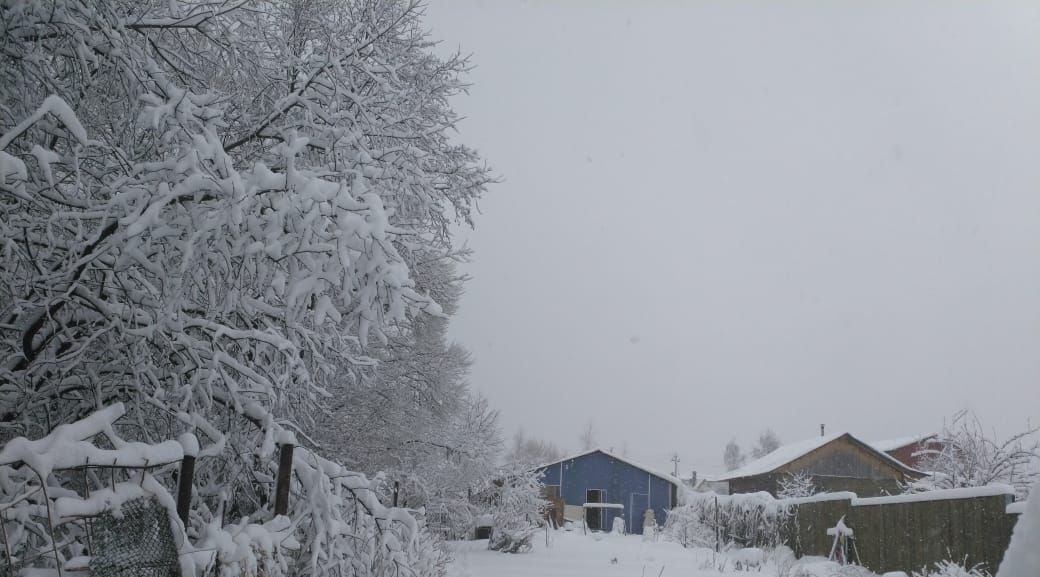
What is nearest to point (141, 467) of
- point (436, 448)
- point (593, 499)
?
point (436, 448)

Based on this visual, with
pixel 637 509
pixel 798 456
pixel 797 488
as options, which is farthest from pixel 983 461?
pixel 637 509

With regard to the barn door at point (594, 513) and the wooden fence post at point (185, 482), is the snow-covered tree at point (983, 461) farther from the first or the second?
the barn door at point (594, 513)

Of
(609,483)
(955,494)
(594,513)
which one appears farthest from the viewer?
(609,483)

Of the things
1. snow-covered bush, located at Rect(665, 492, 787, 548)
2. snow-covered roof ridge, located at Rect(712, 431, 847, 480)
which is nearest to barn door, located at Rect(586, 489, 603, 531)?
snow-covered roof ridge, located at Rect(712, 431, 847, 480)

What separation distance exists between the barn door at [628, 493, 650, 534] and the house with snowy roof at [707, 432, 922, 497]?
5814 mm

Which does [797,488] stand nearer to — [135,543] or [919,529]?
[919,529]

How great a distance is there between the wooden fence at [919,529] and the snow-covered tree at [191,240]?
7.33 m

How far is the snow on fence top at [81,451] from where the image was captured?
3.09 metres

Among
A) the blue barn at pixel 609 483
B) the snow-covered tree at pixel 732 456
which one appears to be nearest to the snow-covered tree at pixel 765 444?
the snow-covered tree at pixel 732 456

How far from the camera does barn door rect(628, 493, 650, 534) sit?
37562 mm

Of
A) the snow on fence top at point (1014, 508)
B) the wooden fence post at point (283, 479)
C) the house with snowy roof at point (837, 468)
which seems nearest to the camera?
the wooden fence post at point (283, 479)

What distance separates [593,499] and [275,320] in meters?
35.9

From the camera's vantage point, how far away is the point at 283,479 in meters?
Result: 4.52

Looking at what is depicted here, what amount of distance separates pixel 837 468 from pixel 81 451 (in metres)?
35.4
